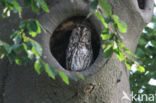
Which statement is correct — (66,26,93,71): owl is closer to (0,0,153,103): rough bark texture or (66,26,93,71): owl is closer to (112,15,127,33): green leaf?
(0,0,153,103): rough bark texture

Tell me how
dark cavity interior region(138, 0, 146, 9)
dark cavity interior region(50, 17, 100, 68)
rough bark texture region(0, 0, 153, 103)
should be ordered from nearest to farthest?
rough bark texture region(0, 0, 153, 103), dark cavity interior region(50, 17, 100, 68), dark cavity interior region(138, 0, 146, 9)

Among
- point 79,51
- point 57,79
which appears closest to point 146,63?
point 79,51

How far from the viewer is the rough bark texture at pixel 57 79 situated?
253 centimetres

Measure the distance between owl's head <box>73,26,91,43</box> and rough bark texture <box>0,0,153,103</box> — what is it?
0.51ft

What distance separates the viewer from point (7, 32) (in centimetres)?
274

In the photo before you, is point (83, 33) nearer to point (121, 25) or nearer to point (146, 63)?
point (121, 25)

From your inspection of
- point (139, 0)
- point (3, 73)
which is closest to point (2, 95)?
point (3, 73)

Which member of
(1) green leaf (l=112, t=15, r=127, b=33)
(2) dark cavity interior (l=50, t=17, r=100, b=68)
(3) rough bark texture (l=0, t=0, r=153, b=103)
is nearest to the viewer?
(1) green leaf (l=112, t=15, r=127, b=33)

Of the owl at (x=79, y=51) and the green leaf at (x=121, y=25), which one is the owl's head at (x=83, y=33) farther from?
the green leaf at (x=121, y=25)

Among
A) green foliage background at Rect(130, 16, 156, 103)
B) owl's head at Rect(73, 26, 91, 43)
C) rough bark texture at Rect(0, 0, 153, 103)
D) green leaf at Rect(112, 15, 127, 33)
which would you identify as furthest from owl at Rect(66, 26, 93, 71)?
green foliage background at Rect(130, 16, 156, 103)

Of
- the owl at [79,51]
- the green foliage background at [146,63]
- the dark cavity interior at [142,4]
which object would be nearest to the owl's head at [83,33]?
the owl at [79,51]

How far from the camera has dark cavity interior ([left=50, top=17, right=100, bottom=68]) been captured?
112 inches

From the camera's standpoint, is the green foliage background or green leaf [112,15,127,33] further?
the green foliage background

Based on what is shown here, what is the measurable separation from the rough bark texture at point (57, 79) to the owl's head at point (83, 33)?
0.51 ft
